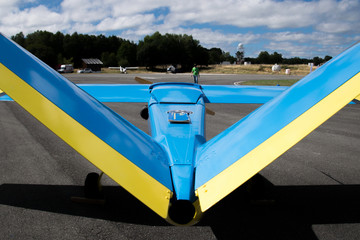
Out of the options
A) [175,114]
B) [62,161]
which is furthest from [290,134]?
[62,161]

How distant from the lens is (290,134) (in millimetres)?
1899

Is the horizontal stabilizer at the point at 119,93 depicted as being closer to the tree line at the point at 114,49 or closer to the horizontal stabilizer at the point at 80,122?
the horizontal stabilizer at the point at 80,122

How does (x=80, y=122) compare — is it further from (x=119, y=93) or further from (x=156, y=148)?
(x=119, y=93)

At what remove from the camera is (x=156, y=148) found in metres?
2.82

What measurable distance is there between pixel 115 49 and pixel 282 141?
11071 cm

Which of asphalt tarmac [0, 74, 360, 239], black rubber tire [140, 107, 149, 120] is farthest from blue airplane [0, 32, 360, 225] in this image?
black rubber tire [140, 107, 149, 120]

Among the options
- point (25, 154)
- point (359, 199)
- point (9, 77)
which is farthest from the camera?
point (25, 154)

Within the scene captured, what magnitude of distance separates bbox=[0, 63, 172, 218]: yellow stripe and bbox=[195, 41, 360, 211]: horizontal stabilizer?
17.3 inches

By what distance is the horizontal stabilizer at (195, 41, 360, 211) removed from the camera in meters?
1.86

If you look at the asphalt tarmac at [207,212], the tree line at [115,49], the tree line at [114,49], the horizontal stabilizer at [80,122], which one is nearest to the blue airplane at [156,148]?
the horizontal stabilizer at [80,122]

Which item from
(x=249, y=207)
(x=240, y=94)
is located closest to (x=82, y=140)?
(x=249, y=207)

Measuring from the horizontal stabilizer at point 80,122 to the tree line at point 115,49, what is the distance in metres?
77.8

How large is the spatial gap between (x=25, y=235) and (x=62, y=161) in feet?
8.87

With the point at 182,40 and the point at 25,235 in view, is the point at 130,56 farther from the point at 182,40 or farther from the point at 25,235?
the point at 25,235
